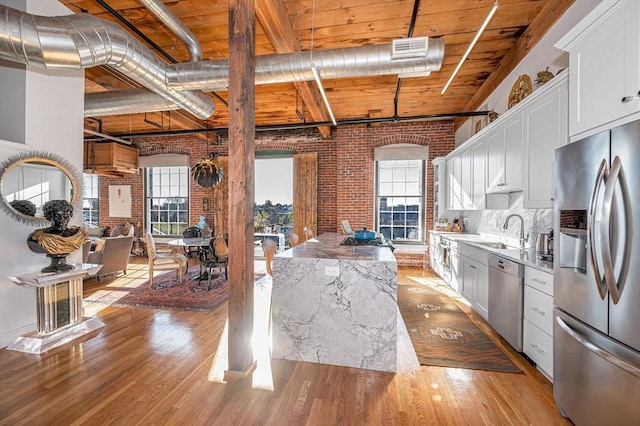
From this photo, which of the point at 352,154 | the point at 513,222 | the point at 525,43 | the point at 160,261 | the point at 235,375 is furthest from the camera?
the point at 352,154

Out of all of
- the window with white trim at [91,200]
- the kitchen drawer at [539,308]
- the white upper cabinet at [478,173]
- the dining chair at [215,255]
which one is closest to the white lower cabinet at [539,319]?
the kitchen drawer at [539,308]

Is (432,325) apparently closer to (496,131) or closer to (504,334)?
(504,334)

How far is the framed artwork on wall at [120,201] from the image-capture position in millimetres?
8469

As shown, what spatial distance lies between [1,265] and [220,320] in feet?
7.14

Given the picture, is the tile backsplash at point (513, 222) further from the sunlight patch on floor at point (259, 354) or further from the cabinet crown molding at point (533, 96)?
the sunlight patch on floor at point (259, 354)

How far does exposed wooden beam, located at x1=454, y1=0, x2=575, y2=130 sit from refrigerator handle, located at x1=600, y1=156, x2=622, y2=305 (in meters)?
2.40

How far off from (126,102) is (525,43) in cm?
553

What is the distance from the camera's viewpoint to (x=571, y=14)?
2.85 meters

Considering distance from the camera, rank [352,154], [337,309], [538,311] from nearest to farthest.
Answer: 1. [538,311]
2. [337,309]
3. [352,154]

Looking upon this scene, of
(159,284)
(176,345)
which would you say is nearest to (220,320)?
(176,345)

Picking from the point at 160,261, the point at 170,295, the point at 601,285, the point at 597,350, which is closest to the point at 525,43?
the point at 601,285

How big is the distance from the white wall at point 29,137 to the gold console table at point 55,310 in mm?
216

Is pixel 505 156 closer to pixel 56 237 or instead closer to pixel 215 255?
pixel 215 255

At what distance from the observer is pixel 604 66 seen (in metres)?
1.82
